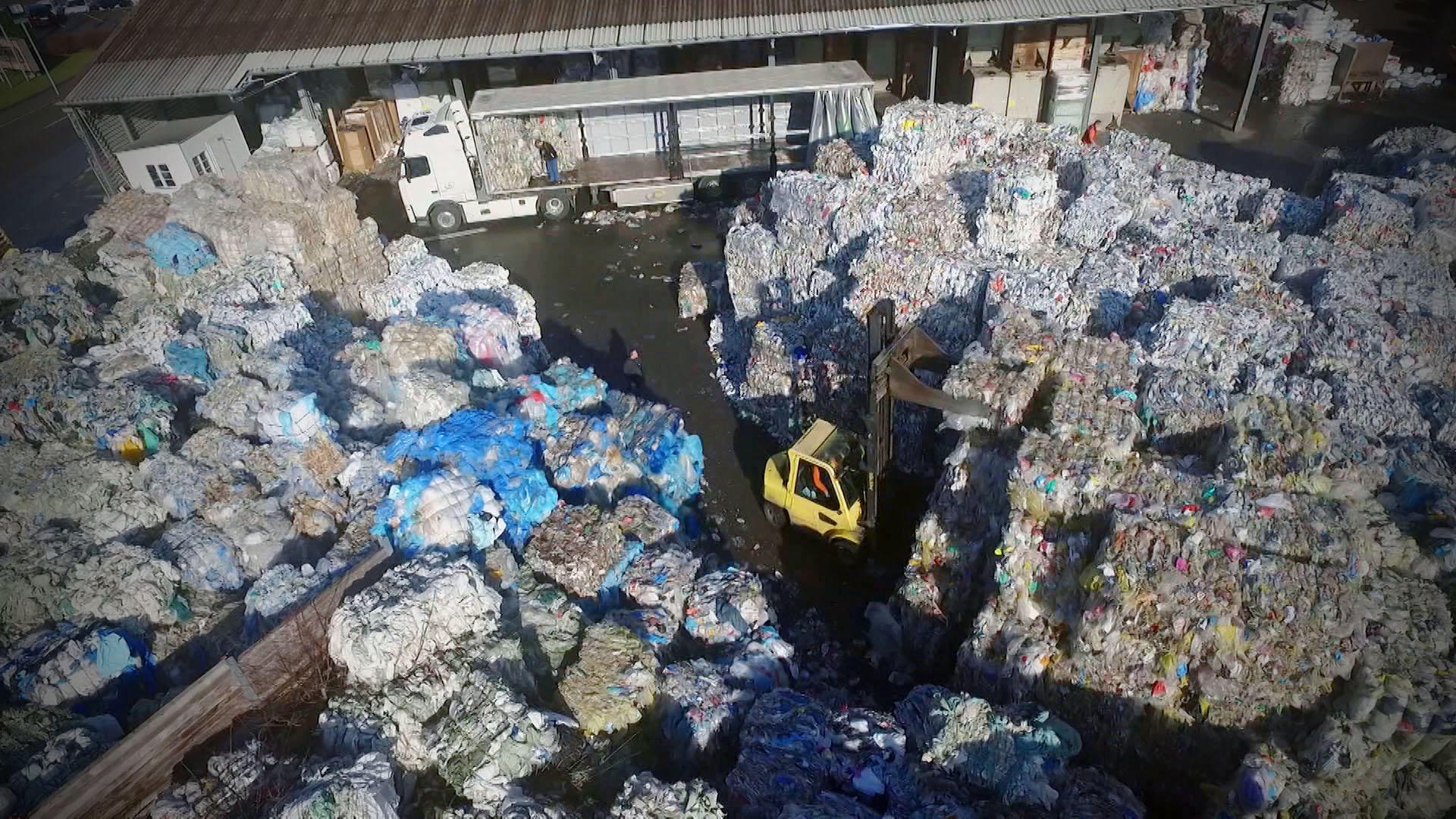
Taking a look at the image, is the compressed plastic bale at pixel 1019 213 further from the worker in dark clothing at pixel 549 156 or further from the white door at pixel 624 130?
the worker in dark clothing at pixel 549 156

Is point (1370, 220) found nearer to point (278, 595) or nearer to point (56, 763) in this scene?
point (278, 595)

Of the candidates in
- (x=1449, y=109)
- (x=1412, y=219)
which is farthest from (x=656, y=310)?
(x=1449, y=109)

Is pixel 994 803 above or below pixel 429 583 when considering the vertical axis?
below

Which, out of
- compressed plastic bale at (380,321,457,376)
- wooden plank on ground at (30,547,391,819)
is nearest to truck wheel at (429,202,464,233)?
compressed plastic bale at (380,321,457,376)

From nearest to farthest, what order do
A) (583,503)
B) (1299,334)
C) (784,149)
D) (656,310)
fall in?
1. (1299,334)
2. (583,503)
3. (656,310)
4. (784,149)

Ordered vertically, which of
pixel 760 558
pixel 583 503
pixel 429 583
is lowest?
pixel 760 558

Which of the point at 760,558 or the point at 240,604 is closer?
the point at 240,604

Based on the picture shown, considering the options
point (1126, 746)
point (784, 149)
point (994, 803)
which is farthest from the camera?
point (784, 149)

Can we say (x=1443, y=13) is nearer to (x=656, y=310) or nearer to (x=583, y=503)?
(x=656, y=310)
